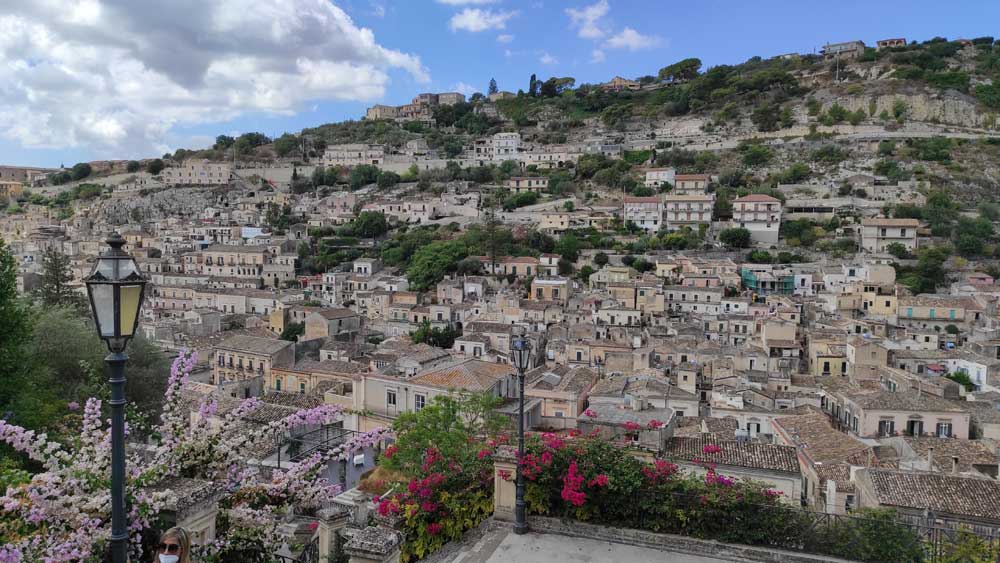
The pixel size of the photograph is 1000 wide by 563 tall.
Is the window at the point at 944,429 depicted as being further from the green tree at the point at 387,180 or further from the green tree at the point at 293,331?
the green tree at the point at 387,180

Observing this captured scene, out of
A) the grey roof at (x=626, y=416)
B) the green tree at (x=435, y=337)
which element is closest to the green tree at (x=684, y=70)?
the green tree at (x=435, y=337)

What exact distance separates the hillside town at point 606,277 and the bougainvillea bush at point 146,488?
245 mm

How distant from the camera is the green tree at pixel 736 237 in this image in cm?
5206

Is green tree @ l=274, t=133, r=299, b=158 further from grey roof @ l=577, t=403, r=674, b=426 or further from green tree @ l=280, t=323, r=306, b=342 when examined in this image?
grey roof @ l=577, t=403, r=674, b=426

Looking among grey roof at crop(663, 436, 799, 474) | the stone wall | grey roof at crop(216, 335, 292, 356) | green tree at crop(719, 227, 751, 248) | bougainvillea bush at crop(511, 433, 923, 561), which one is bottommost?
grey roof at crop(216, 335, 292, 356)

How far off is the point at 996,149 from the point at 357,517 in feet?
263

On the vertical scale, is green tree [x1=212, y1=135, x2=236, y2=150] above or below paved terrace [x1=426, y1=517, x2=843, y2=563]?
above

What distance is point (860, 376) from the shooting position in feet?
83.9

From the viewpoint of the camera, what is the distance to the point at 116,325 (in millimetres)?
3480

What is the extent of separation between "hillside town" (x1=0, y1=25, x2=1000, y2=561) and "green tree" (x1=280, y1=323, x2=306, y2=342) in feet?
3.87

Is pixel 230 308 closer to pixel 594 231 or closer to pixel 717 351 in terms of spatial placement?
pixel 594 231

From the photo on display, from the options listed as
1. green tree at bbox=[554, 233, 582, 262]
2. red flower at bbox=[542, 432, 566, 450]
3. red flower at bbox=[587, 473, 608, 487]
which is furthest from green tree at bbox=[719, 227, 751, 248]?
red flower at bbox=[587, 473, 608, 487]

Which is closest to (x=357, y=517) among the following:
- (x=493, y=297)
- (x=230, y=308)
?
(x=493, y=297)

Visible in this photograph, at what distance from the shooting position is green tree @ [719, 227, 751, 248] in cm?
5206
